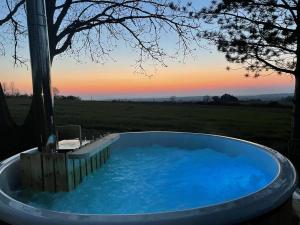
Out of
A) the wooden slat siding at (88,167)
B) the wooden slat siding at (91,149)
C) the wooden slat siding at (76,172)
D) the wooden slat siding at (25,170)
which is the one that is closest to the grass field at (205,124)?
the wooden slat siding at (91,149)

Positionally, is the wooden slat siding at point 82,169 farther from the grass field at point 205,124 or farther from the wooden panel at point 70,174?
the grass field at point 205,124

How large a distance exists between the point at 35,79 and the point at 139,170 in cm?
198

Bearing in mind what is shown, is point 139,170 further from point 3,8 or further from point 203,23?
point 3,8

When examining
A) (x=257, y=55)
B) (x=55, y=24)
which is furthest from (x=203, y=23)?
(x=55, y=24)

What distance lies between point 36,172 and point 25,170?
0.51 ft

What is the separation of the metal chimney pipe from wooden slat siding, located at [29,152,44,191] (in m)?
0.12

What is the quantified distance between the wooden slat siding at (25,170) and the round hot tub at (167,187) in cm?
9

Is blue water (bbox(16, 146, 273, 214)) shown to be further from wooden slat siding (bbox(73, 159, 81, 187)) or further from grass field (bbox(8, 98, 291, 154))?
grass field (bbox(8, 98, 291, 154))

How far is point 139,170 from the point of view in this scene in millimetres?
5254

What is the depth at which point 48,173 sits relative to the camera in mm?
3932

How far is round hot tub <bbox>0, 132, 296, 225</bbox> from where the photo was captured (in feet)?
7.73

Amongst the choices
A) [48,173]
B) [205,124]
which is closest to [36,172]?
[48,173]

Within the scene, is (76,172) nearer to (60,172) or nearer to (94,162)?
(60,172)

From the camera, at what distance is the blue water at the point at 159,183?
367 cm
